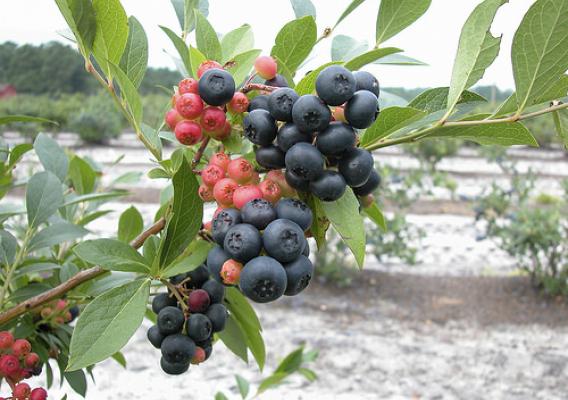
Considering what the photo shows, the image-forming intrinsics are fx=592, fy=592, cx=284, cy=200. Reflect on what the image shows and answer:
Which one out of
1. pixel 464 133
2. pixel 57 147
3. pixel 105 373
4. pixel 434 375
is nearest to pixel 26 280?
pixel 57 147

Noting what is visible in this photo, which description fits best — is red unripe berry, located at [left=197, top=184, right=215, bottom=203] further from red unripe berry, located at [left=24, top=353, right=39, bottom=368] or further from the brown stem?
red unripe berry, located at [left=24, top=353, right=39, bottom=368]

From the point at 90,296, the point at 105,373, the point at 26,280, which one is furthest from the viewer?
the point at 105,373

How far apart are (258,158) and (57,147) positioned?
0.55 metres

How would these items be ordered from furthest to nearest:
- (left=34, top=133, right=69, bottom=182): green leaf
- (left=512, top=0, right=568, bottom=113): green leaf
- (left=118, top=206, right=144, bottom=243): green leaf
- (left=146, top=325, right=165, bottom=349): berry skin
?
1. (left=34, top=133, right=69, bottom=182): green leaf
2. (left=118, top=206, right=144, bottom=243): green leaf
3. (left=146, top=325, right=165, bottom=349): berry skin
4. (left=512, top=0, right=568, bottom=113): green leaf

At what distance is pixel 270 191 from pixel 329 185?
6 cm

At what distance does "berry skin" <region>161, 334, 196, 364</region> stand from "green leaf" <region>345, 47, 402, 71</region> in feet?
1.09

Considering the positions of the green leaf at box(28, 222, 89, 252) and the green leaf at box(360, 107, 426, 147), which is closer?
the green leaf at box(360, 107, 426, 147)

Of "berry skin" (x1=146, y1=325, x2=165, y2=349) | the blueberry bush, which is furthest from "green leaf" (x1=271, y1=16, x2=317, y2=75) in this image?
"berry skin" (x1=146, y1=325, x2=165, y2=349)

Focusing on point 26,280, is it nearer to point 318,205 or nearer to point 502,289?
point 318,205

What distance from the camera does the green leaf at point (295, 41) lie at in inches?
22.0

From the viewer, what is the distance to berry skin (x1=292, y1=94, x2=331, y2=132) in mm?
447

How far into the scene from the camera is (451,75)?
1.69ft

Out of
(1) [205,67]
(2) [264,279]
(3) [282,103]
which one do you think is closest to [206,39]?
(1) [205,67]

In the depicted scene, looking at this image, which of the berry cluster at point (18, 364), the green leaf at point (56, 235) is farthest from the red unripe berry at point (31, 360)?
the green leaf at point (56, 235)
